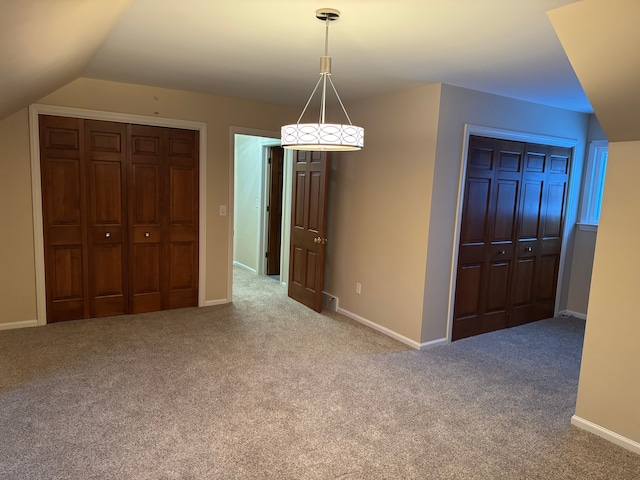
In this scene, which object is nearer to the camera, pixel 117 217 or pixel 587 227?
pixel 117 217

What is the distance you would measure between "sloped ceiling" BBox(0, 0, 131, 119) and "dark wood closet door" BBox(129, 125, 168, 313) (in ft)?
3.95

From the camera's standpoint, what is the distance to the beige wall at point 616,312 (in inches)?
99.6

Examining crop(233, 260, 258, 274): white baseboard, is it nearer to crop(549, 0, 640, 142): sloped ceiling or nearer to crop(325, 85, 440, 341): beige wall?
crop(325, 85, 440, 341): beige wall

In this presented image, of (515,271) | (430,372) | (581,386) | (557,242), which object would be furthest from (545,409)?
(557,242)

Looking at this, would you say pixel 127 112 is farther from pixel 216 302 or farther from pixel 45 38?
pixel 45 38

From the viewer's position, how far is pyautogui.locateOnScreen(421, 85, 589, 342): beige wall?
378 cm

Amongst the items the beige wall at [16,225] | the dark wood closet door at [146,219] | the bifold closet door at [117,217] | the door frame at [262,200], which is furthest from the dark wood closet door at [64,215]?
the door frame at [262,200]

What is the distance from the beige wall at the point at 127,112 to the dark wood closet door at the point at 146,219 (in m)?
0.34

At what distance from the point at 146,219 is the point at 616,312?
420cm

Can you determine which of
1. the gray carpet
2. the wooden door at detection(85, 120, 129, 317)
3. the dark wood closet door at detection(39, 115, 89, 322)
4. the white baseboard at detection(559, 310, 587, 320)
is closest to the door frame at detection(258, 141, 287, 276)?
the gray carpet

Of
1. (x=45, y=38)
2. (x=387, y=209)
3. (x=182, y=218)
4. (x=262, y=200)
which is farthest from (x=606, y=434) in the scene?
(x=262, y=200)

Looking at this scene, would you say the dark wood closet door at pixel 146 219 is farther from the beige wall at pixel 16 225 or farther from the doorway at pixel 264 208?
the doorway at pixel 264 208

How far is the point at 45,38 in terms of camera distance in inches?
78.6

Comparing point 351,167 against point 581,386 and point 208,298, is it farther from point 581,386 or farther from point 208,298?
point 581,386
